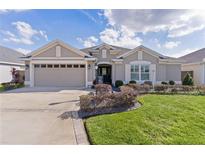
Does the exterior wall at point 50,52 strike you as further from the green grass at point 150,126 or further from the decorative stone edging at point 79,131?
the green grass at point 150,126


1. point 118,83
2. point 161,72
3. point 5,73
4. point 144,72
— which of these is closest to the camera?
point 118,83

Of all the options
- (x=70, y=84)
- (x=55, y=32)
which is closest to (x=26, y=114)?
(x=70, y=84)

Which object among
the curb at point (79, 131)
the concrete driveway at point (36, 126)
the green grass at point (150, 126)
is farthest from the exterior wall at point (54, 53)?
the green grass at point (150, 126)

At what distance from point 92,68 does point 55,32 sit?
5.33 m

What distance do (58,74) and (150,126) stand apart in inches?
558

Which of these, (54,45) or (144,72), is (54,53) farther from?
(144,72)

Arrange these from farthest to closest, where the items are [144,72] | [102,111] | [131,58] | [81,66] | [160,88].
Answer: [144,72], [131,58], [81,66], [160,88], [102,111]

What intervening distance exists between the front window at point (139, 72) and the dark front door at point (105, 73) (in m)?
3.25

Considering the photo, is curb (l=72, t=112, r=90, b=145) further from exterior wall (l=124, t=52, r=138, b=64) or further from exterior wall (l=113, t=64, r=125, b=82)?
exterior wall (l=124, t=52, r=138, b=64)

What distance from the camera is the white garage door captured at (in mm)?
18625

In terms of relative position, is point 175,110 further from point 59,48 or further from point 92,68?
point 59,48

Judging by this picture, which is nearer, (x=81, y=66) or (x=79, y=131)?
(x=79, y=131)

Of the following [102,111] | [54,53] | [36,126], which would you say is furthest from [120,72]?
[36,126]

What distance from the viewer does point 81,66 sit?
61.8 ft
